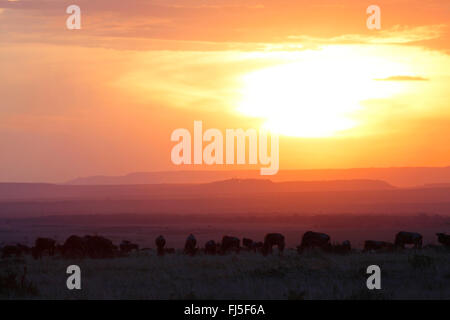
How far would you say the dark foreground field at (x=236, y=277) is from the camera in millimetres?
18469

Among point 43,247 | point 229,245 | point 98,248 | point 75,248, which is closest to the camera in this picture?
point 98,248

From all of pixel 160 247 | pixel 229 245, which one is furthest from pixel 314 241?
pixel 160 247

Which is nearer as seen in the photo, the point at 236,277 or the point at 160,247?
the point at 236,277

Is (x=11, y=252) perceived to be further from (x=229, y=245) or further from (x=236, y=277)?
(x=236, y=277)

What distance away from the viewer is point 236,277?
71.1ft

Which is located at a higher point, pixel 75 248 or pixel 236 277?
pixel 75 248

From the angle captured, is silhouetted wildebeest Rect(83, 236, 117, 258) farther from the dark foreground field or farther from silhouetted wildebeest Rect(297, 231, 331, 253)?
silhouetted wildebeest Rect(297, 231, 331, 253)

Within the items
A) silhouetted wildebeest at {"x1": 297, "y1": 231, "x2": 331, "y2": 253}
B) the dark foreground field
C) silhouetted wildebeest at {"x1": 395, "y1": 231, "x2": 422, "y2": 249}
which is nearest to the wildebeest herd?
silhouetted wildebeest at {"x1": 297, "y1": 231, "x2": 331, "y2": 253}

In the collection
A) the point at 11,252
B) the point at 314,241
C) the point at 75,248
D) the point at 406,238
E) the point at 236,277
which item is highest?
the point at 406,238

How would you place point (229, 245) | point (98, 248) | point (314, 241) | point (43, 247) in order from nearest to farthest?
point (98, 248), point (43, 247), point (229, 245), point (314, 241)

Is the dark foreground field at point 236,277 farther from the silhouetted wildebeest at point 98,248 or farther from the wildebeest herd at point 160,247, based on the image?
the wildebeest herd at point 160,247
